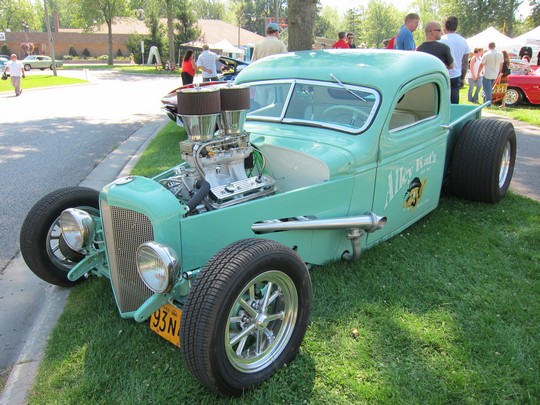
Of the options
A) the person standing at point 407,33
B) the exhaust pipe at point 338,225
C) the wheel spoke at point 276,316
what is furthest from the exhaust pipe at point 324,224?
the person standing at point 407,33

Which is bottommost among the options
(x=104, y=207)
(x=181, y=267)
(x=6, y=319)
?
(x=6, y=319)

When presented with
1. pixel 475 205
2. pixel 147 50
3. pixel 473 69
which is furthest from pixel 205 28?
pixel 475 205

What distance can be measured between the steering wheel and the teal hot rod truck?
0.01 m

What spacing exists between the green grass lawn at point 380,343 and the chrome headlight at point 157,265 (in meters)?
0.54

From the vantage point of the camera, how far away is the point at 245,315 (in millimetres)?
2469

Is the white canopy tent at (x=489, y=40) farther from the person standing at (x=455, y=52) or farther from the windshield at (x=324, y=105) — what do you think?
the windshield at (x=324, y=105)

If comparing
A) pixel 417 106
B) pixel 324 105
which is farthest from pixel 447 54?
pixel 324 105

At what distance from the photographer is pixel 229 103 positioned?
3053 millimetres

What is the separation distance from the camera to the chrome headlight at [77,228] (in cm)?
296

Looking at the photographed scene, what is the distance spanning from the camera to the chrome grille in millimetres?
2592

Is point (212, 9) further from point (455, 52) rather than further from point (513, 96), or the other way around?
point (455, 52)

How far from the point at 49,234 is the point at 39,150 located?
5.43 metres

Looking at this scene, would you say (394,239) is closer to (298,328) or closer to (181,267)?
(298,328)

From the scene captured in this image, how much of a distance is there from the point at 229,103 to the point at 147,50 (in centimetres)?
4667
